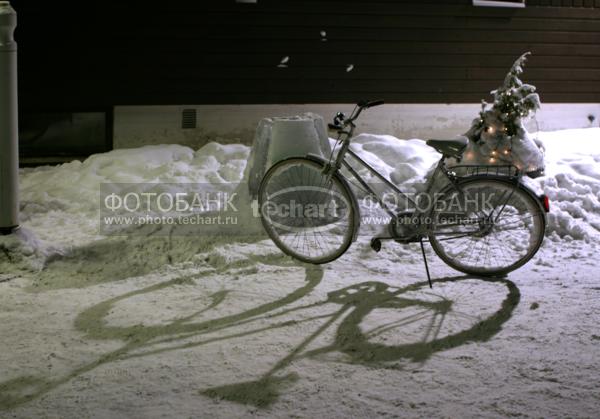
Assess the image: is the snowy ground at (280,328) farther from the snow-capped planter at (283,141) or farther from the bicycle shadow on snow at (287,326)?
the snow-capped planter at (283,141)

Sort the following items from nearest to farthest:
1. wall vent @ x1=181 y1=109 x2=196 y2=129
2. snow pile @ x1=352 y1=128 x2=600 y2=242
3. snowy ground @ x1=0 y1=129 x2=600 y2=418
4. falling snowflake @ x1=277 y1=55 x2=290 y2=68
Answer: snowy ground @ x1=0 y1=129 x2=600 y2=418
snow pile @ x1=352 y1=128 x2=600 y2=242
wall vent @ x1=181 y1=109 x2=196 y2=129
falling snowflake @ x1=277 y1=55 x2=290 y2=68

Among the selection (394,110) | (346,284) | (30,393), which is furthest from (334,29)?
(30,393)

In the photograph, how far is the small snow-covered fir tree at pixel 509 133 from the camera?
322 inches

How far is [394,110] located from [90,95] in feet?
13.7

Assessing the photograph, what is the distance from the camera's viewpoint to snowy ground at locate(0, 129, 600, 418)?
157 inches

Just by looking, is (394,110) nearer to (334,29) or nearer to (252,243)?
(334,29)

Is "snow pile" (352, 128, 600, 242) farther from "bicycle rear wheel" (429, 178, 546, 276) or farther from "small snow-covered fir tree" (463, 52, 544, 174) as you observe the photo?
"bicycle rear wheel" (429, 178, 546, 276)

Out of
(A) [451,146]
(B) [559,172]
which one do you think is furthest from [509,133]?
(A) [451,146]

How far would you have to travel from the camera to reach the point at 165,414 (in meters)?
3.79

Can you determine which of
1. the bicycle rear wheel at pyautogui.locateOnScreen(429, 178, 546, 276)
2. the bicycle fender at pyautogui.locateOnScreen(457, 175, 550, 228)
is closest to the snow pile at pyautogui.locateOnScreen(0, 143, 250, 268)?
the bicycle rear wheel at pyautogui.locateOnScreen(429, 178, 546, 276)

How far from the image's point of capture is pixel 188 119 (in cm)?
1097

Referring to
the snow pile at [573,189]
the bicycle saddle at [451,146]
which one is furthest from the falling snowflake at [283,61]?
the bicycle saddle at [451,146]

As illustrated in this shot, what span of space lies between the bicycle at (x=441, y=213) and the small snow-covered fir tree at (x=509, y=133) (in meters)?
1.90

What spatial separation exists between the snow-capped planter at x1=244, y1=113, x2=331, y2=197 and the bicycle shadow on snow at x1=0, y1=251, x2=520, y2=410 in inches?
65.1
